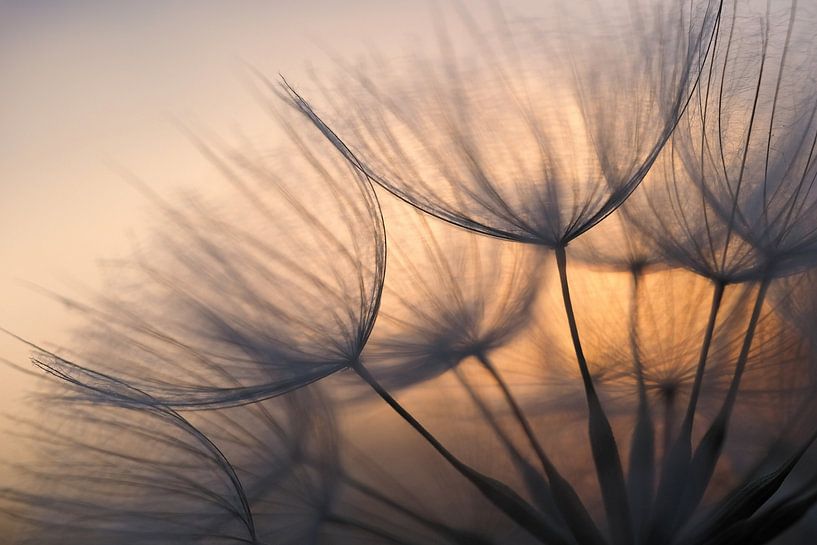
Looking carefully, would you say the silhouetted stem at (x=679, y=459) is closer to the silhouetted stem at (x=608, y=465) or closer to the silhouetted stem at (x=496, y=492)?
the silhouetted stem at (x=608, y=465)

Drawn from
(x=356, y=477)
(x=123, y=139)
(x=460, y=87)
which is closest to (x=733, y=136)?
(x=460, y=87)

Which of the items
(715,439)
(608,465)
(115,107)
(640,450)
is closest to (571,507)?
(608,465)

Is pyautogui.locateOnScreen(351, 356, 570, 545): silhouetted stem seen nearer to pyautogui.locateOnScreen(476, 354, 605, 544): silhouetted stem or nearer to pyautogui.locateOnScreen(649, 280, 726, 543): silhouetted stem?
pyautogui.locateOnScreen(476, 354, 605, 544): silhouetted stem

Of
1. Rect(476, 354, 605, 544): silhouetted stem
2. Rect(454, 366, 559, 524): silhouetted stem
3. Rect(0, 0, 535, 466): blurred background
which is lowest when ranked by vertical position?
Rect(476, 354, 605, 544): silhouetted stem

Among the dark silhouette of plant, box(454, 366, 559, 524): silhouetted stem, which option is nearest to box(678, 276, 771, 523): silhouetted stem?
the dark silhouette of plant

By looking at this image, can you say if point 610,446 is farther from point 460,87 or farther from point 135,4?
point 135,4

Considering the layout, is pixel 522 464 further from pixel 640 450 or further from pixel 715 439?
pixel 715 439
